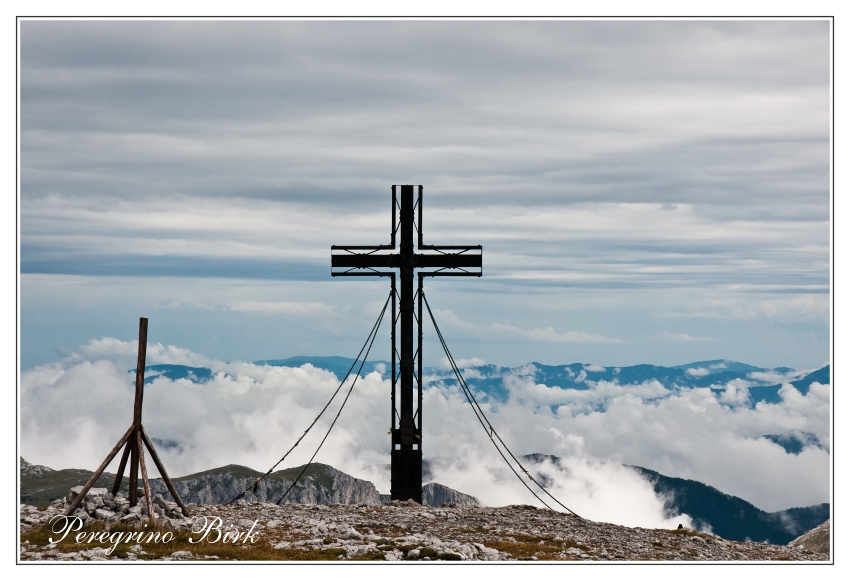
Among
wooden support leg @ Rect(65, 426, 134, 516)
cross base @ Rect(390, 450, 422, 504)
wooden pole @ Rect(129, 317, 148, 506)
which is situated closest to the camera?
wooden support leg @ Rect(65, 426, 134, 516)

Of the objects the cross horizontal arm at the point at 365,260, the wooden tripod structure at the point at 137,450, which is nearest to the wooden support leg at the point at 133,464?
the wooden tripod structure at the point at 137,450

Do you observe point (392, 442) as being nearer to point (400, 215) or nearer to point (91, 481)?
point (400, 215)

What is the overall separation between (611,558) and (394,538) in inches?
249

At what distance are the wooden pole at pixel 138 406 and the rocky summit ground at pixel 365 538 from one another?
3.81ft

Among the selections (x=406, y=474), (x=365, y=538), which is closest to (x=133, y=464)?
(x=365, y=538)

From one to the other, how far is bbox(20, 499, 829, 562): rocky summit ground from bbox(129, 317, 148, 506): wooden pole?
3.81 feet

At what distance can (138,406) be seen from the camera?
26000 mm

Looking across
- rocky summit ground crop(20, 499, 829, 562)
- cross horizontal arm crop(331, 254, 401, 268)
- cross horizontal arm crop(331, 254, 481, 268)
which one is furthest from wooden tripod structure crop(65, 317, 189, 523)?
cross horizontal arm crop(331, 254, 481, 268)

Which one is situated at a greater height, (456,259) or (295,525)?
(456,259)

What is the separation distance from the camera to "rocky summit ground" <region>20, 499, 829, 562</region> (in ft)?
81.3

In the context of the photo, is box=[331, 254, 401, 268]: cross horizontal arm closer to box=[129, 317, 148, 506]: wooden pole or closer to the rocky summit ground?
the rocky summit ground

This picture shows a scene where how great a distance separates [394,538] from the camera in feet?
87.5

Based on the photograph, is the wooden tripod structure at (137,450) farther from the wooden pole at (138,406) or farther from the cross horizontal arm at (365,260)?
the cross horizontal arm at (365,260)
